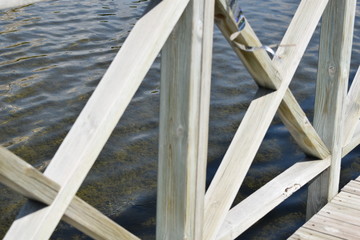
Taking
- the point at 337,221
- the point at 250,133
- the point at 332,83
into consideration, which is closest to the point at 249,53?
the point at 250,133

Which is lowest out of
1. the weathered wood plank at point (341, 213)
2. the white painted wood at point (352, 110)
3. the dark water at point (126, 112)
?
the dark water at point (126, 112)

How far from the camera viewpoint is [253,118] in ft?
9.27

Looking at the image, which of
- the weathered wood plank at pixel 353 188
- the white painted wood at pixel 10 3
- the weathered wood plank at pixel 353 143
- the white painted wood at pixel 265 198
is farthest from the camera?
the weathered wood plank at pixel 353 143

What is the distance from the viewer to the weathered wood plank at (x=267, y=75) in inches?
97.0

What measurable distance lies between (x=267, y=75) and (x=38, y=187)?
1.19m

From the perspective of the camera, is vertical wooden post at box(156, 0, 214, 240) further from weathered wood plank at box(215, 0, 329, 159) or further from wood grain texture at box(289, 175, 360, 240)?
wood grain texture at box(289, 175, 360, 240)

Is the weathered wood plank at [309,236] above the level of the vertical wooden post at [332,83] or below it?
below

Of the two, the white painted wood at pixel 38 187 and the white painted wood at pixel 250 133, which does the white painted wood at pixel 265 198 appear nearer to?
the white painted wood at pixel 250 133

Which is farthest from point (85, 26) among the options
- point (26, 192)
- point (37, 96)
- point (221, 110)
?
point (26, 192)

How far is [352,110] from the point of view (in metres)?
3.83

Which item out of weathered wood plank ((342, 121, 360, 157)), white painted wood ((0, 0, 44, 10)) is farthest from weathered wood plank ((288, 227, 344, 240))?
white painted wood ((0, 0, 44, 10))

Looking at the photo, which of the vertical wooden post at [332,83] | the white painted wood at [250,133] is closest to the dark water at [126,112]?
the vertical wooden post at [332,83]

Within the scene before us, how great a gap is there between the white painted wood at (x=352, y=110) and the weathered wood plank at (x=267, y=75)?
312 millimetres

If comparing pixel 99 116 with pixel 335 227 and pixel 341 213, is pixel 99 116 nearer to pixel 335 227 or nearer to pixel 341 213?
pixel 335 227
